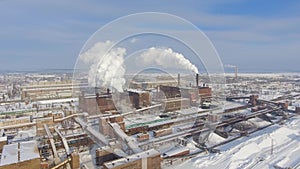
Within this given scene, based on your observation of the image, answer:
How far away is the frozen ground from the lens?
13.8 ft

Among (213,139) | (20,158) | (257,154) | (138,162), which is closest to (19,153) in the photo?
(20,158)

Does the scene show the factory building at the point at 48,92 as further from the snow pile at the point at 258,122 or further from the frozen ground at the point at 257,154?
the frozen ground at the point at 257,154

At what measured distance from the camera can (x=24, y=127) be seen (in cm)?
710

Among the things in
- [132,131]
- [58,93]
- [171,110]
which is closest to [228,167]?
[132,131]

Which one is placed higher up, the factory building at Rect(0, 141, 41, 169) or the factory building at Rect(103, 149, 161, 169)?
the factory building at Rect(0, 141, 41, 169)

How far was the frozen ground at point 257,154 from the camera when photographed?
4.19 m

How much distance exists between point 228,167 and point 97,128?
3.59 m

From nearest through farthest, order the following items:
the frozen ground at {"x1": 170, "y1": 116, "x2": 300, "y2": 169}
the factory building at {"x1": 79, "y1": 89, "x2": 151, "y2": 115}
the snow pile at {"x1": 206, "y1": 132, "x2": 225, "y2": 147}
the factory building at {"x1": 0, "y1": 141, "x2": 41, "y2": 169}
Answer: the factory building at {"x1": 0, "y1": 141, "x2": 41, "y2": 169} → the frozen ground at {"x1": 170, "y1": 116, "x2": 300, "y2": 169} → the snow pile at {"x1": 206, "y1": 132, "x2": 225, "y2": 147} → the factory building at {"x1": 79, "y1": 89, "x2": 151, "y2": 115}

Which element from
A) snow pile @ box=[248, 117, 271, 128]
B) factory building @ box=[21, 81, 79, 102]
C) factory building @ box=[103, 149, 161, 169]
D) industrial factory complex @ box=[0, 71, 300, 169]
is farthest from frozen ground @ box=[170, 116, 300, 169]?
factory building @ box=[21, 81, 79, 102]

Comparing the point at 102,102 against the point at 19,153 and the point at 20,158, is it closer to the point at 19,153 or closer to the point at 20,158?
the point at 19,153

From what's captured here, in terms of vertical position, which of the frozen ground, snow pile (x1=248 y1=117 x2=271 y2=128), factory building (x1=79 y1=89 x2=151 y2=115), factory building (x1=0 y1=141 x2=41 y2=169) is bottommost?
the frozen ground

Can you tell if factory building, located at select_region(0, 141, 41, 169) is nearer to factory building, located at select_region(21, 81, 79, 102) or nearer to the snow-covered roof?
the snow-covered roof

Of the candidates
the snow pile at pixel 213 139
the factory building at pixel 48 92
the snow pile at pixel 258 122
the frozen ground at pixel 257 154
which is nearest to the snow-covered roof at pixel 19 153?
the frozen ground at pixel 257 154

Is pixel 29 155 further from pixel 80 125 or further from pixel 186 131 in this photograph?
pixel 186 131
